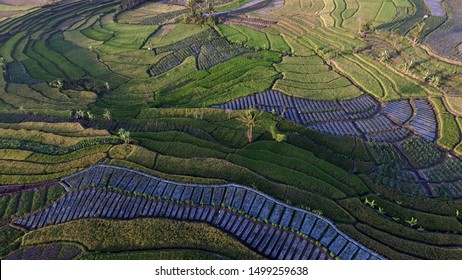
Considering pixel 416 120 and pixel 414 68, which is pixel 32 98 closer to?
pixel 416 120

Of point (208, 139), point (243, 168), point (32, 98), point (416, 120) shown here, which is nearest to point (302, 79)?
point (416, 120)

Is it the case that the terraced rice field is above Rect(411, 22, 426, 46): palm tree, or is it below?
below

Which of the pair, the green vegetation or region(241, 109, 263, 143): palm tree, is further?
region(241, 109, 263, 143): palm tree

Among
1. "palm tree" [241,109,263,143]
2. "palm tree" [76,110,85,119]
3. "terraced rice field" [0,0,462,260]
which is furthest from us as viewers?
"palm tree" [76,110,85,119]

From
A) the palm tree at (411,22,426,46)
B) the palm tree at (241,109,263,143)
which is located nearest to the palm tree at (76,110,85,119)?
the palm tree at (241,109,263,143)

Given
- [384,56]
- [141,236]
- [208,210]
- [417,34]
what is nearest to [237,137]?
[208,210]

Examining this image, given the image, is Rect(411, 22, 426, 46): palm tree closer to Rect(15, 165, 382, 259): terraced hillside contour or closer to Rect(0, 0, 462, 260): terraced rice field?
Rect(0, 0, 462, 260): terraced rice field
